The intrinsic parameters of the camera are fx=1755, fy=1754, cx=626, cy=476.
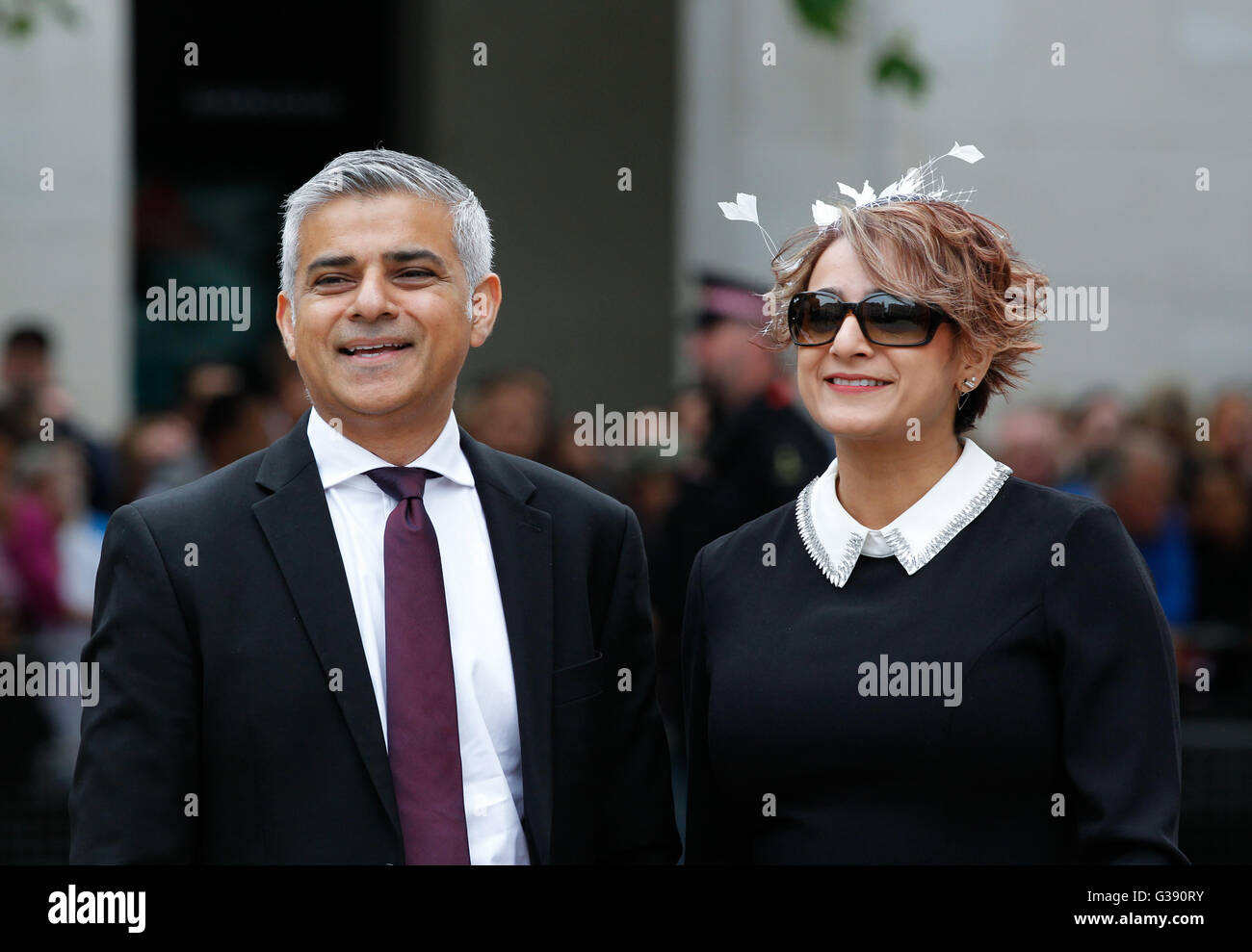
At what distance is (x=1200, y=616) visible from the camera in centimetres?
672

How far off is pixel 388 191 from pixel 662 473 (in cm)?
404

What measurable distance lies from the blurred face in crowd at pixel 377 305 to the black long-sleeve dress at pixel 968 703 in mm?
689

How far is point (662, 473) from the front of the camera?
6.79 m

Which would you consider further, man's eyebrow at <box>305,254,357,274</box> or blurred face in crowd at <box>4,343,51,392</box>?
blurred face in crowd at <box>4,343,51,392</box>

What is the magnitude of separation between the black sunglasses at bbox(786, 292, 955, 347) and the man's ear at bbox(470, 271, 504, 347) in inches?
21.7

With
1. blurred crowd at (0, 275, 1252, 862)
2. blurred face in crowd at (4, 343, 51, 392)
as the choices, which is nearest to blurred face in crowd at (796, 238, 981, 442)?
blurred crowd at (0, 275, 1252, 862)

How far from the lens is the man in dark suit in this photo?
2.69m

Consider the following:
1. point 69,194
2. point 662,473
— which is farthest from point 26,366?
point 662,473

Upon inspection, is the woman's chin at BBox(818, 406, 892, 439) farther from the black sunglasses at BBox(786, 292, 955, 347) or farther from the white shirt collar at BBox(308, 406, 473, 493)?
the white shirt collar at BBox(308, 406, 473, 493)

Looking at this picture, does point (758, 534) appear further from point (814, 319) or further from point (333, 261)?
point (333, 261)

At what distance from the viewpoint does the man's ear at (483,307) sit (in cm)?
295

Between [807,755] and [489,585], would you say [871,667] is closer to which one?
[807,755]
